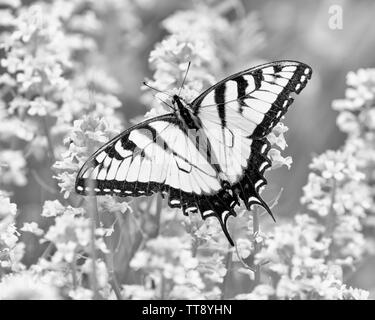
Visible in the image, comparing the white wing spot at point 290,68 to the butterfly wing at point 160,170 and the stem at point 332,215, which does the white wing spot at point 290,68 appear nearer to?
the butterfly wing at point 160,170

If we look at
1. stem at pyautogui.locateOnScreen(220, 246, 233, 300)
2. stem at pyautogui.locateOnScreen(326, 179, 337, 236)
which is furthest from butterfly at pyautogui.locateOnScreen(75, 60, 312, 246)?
stem at pyautogui.locateOnScreen(326, 179, 337, 236)

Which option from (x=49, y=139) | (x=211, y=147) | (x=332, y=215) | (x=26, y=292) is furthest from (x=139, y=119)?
(x=26, y=292)

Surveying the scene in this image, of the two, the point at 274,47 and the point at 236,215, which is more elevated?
the point at 274,47

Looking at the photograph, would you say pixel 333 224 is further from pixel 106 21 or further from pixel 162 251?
pixel 106 21

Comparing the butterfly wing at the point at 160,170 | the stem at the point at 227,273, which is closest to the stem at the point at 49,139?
the butterfly wing at the point at 160,170

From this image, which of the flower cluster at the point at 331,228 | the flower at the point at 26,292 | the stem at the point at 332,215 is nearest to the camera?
the flower at the point at 26,292

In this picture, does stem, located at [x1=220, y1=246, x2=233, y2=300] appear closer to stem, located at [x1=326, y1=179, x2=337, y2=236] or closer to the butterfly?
the butterfly

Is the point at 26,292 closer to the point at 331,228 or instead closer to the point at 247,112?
the point at 247,112
